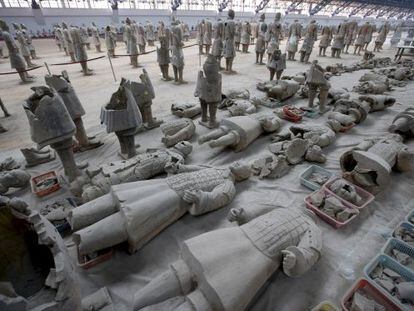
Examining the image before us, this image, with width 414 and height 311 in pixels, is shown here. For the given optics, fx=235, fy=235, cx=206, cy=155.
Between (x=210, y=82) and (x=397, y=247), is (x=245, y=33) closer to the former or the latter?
(x=210, y=82)

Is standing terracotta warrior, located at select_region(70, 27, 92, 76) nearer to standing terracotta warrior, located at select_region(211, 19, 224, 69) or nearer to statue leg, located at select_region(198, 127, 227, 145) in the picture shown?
standing terracotta warrior, located at select_region(211, 19, 224, 69)

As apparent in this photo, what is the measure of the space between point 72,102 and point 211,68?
2.13 metres

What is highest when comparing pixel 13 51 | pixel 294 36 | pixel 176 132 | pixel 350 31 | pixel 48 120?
pixel 350 31

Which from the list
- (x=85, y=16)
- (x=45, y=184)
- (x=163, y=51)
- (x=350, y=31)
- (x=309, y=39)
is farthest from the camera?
(x=85, y=16)

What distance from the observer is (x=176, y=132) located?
3930mm

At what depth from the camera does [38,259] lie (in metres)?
1.48

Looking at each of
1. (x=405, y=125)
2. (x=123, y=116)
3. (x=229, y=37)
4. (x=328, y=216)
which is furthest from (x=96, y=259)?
(x=229, y=37)

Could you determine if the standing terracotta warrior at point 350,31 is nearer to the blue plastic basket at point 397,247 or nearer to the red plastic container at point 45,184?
the blue plastic basket at point 397,247

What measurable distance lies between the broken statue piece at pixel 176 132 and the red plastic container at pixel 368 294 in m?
2.86

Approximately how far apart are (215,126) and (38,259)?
3.42m

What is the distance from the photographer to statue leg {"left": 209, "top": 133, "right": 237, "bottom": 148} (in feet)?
11.0

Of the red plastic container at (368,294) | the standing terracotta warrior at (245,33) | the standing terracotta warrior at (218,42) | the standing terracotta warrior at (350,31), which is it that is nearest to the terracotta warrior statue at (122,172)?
the red plastic container at (368,294)

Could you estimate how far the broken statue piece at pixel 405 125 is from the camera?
382cm

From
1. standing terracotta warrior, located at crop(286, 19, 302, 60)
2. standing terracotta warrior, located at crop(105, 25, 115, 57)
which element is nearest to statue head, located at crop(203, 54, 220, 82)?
standing terracotta warrior, located at crop(286, 19, 302, 60)
